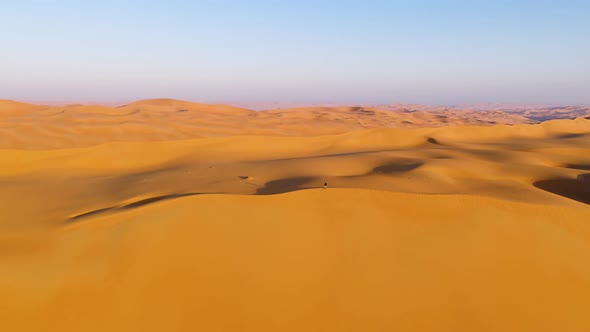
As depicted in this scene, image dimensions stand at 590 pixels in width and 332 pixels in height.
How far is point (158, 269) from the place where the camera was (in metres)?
2.84

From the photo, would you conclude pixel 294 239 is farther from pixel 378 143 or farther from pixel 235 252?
pixel 378 143

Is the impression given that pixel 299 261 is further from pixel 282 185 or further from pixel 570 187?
pixel 570 187

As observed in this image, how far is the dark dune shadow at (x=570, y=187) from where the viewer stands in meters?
5.47

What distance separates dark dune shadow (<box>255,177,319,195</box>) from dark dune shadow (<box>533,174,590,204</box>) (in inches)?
141

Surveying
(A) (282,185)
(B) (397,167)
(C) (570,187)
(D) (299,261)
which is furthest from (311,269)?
(C) (570,187)

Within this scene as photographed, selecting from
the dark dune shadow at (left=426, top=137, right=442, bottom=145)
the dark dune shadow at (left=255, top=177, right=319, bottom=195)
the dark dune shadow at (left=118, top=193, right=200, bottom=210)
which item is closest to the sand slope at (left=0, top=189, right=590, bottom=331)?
the dark dune shadow at (left=118, top=193, right=200, bottom=210)

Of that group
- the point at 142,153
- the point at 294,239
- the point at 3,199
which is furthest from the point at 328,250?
the point at 142,153

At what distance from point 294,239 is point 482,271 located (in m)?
1.48

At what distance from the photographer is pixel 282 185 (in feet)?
17.0

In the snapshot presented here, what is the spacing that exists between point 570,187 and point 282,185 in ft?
14.1

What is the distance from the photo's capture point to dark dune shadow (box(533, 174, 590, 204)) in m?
5.47

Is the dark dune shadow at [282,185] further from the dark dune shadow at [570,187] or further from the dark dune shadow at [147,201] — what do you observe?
the dark dune shadow at [570,187]

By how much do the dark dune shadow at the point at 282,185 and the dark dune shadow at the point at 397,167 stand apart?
1.56 m

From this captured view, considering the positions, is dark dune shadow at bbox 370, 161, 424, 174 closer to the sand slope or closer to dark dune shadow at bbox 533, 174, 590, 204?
dark dune shadow at bbox 533, 174, 590, 204
